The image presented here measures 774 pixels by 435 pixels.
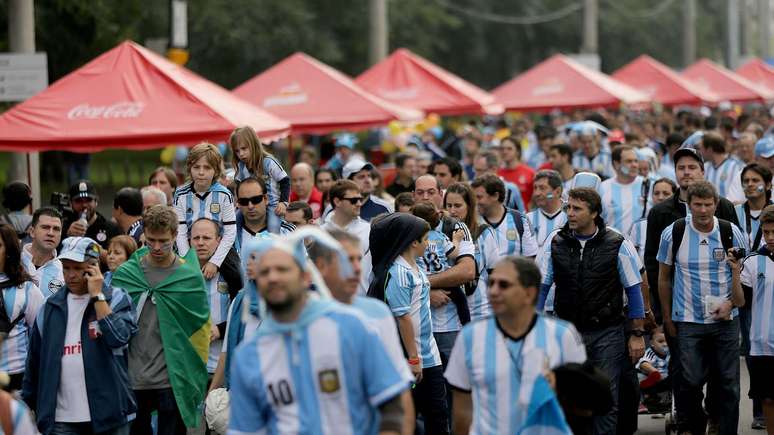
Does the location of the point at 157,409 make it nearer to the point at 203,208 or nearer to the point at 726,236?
the point at 203,208

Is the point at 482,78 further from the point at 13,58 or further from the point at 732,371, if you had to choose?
the point at 732,371

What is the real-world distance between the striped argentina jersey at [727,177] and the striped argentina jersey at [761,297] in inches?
199

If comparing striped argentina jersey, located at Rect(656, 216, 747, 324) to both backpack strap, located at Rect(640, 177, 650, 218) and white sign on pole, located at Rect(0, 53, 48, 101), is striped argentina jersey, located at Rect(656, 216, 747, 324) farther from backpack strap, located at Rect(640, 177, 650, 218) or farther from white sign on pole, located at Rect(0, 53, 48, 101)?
white sign on pole, located at Rect(0, 53, 48, 101)

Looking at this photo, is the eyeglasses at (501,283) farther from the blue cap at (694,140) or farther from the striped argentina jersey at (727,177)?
the blue cap at (694,140)

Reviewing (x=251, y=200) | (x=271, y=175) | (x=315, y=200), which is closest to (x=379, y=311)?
(x=251, y=200)

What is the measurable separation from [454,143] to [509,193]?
1422 cm

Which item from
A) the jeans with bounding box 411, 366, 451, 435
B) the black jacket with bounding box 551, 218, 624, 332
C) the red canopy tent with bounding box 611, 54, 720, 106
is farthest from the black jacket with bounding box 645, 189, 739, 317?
the red canopy tent with bounding box 611, 54, 720, 106

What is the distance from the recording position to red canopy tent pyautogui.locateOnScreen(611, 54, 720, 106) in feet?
99.8

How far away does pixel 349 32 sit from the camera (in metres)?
41.7

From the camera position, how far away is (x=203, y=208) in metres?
10.3

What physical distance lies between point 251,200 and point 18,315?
6.64 ft

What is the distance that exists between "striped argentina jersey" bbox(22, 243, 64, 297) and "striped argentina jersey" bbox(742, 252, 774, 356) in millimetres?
4488

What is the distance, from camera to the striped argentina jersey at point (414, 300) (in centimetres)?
802

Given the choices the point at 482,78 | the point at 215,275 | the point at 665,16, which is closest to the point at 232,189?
the point at 215,275
